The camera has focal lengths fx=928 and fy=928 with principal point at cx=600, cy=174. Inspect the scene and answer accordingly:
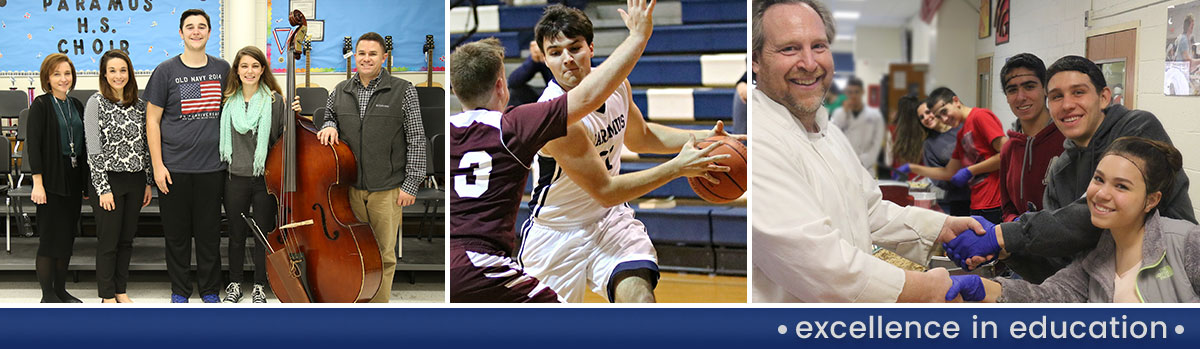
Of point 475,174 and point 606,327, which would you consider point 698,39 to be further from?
point 606,327

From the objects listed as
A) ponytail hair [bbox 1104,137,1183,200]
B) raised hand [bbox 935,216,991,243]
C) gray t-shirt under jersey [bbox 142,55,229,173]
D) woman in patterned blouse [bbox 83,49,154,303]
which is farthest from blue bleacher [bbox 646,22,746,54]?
woman in patterned blouse [bbox 83,49,154,303]

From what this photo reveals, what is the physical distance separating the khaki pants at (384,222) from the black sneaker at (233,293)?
0.55 m

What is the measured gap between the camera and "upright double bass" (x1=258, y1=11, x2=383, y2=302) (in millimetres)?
2910

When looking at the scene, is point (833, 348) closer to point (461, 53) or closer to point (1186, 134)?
point (1186, 134)

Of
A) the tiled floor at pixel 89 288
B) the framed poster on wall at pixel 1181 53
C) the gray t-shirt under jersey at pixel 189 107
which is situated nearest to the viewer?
the framed poster on wall at pixel 1181 53

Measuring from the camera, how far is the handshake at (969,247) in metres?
2.92

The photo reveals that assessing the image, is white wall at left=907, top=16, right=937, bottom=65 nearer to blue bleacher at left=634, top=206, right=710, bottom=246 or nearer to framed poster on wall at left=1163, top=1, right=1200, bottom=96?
framed poster on wall at left=1163, top=1, right=1200, bottom=96

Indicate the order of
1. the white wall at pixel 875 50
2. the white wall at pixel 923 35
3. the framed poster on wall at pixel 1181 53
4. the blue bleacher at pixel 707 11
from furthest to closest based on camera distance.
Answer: the blue bleacher at pixel 707 11 → the white wall at pixel 923 35 → the framed poster on wall at pixel 1181 53 → the white wall at pixel 875 50

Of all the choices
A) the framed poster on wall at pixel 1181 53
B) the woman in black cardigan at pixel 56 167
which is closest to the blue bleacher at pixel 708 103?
the framed poster on wall at pixel 1181 53

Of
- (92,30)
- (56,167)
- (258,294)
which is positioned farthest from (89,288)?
(92,30)

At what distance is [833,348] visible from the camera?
2.90 meters

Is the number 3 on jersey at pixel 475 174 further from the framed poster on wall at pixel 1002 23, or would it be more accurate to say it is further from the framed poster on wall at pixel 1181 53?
the framed poster on wall at pixel 1181 53

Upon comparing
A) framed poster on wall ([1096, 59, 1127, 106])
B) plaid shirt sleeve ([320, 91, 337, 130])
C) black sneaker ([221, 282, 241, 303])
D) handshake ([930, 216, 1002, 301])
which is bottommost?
black sneaker ([221, 282, 241, 303])

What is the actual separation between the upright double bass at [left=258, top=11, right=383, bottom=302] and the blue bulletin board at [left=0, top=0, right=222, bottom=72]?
1.51ft
